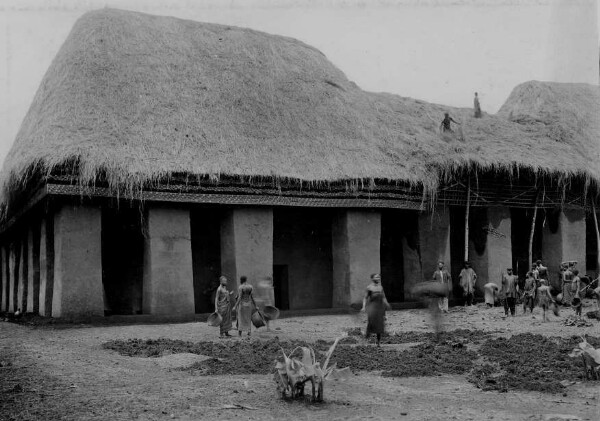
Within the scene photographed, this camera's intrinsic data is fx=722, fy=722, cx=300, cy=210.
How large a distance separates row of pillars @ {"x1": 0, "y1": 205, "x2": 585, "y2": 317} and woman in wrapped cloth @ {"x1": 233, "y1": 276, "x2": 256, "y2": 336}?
3.51 metres

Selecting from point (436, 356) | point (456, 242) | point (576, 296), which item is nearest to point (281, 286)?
point (456, 242)

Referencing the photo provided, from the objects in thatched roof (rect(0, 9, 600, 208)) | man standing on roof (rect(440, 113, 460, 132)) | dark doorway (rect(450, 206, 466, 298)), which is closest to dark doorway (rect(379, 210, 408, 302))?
dark doorway (rect(450, 206, 466, 298))

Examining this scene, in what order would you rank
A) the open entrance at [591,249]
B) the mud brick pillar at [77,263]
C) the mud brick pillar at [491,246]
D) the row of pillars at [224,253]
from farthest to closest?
1. the open entrance at [591,249]
2. the mud brick pillar at [491,246]
3. the row of pillars at [224,253]
4. the mud brick pillar at [77,263]

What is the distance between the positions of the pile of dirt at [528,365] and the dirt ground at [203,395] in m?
0.25

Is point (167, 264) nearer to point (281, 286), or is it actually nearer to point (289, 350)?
point (281, 286)

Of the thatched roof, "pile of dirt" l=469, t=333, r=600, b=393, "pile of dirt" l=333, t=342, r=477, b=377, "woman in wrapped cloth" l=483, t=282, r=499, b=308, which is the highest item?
the thatched roof

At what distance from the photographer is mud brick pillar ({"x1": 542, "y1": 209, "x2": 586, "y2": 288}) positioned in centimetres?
2277

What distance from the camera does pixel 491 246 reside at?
71.2ft

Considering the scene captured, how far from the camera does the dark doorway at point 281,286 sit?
20.9 m

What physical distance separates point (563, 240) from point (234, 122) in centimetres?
1108

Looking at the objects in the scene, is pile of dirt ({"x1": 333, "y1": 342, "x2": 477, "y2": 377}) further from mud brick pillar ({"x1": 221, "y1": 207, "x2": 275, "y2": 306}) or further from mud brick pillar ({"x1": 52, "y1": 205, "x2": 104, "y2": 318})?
mud brick pillar ({"x1": 52, "y1": 205, "x2": 104, "y2": 318})

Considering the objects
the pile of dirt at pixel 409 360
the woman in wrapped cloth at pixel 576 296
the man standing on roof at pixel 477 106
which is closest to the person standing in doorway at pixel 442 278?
the woman in wrapped cloth at pixel 576 296

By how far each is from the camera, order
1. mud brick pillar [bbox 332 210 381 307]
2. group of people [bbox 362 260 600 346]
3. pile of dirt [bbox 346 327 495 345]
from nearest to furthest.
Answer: group of people [bbox 362 260 600 346], pile of dirt [bbox 346 327 495 345], mud brick pillar [bbox 332 210 381 307]

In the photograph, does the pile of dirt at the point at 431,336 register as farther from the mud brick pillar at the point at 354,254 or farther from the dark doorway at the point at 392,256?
the dark doorway at the point at 392,256
